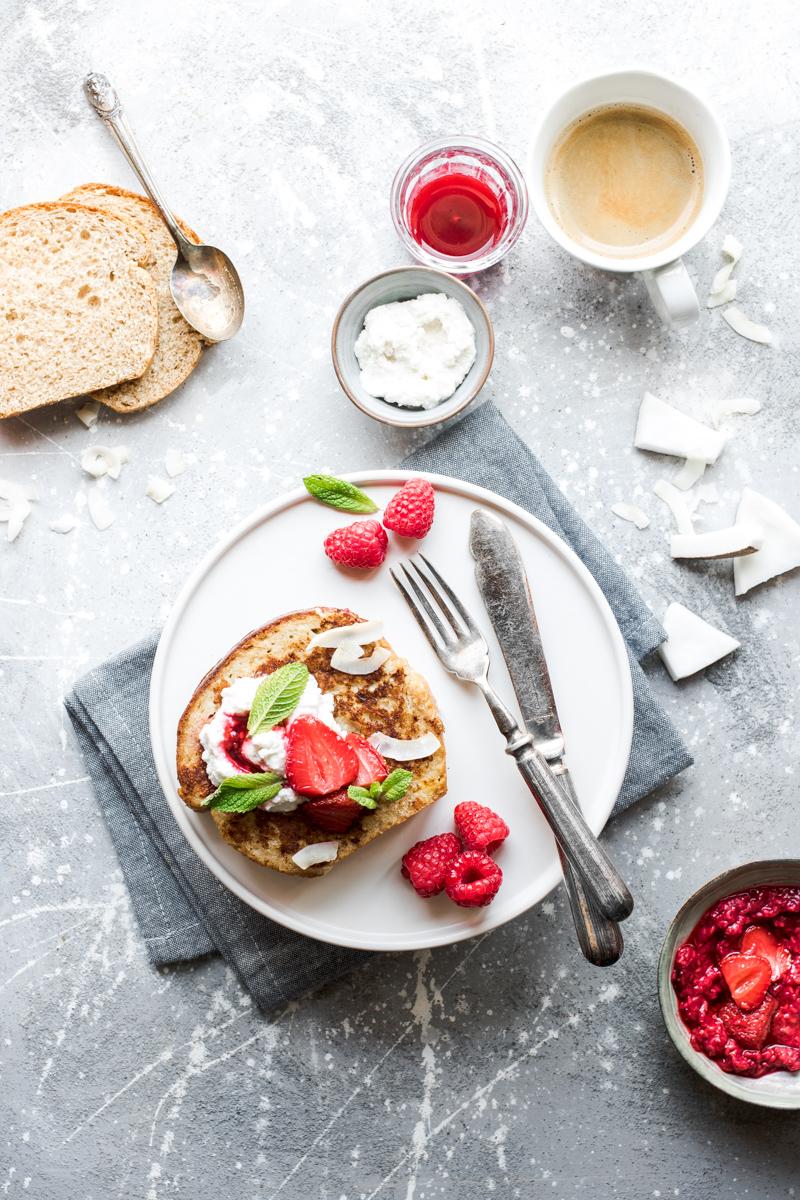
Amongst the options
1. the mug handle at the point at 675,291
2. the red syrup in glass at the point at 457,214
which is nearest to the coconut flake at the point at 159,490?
the red syrup in glass at the point at 457,214

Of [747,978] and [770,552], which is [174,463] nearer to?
[770,552]

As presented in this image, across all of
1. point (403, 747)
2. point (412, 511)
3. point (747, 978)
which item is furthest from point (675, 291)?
point (747, 978)

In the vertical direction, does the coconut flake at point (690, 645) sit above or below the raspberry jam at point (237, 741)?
below

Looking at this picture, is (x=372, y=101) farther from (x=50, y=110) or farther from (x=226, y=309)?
(x=50, y=110)

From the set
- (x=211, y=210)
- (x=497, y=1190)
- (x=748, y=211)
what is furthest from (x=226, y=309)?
(x=497, y=1190)

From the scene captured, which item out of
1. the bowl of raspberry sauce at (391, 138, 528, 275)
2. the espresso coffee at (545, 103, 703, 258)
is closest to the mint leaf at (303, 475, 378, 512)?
the bowl of raspberry sauce at (391, 138, 528, 275)

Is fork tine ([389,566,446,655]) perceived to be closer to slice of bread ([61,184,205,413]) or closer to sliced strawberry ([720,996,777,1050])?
slice of bread ([61,184,205,413])

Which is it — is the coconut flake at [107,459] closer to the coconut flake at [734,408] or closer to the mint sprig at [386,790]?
the mint sprig at [386,790]

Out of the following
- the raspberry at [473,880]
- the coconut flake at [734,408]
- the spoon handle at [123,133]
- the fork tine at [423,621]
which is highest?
the spoon handle at [123,133]
